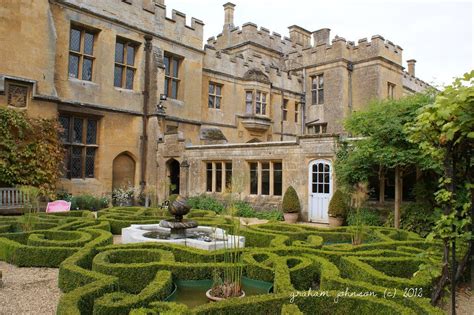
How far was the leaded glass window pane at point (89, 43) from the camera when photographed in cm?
1611

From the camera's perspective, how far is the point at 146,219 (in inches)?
394

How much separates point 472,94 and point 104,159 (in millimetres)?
15353

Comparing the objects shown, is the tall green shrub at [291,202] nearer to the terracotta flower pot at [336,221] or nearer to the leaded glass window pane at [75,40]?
the terracotta flower pot at [336,221]

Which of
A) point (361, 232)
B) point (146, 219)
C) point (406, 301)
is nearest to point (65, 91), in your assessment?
point (146, 219)

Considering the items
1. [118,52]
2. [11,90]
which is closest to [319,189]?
[118,52]

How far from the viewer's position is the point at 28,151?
1295cm

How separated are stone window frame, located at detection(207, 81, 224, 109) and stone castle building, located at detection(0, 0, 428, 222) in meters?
0.07

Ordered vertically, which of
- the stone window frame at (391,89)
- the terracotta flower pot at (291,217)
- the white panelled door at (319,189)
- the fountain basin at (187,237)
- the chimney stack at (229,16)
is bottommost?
the terracotta flower pot at (291,217)

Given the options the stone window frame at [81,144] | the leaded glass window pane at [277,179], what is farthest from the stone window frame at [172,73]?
the leaded glass window pane at [277,179]

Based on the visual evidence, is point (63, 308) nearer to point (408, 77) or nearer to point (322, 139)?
point (322, 139)

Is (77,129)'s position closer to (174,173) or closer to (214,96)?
(174,173)

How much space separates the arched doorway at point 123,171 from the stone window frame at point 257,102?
871 cm

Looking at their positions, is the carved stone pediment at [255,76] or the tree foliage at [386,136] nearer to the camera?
the tree foliage at [386,136]

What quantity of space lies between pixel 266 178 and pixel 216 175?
279cm
